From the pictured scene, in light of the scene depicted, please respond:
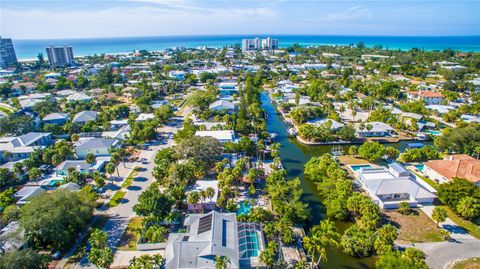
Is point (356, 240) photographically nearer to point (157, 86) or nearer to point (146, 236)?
point (146, 236)

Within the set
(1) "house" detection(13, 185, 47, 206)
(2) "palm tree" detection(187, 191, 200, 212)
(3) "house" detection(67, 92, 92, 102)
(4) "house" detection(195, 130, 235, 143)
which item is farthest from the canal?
(3) "house" detection(67, 92, 92, 102)

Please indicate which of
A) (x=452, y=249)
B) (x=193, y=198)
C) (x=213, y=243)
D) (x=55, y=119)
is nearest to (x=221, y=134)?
(x=193, y=198)

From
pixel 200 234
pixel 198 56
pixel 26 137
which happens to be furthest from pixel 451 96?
pixel 198 56

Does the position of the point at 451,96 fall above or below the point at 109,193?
above

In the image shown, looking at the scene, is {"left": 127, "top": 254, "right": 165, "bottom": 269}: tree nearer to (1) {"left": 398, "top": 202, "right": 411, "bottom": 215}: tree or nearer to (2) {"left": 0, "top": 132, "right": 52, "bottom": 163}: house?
(1) {"left": 398, "top": 202, "right": 411, "bottom": 215}: tree

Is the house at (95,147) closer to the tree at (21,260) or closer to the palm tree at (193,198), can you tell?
the palm tree at (193,198)
